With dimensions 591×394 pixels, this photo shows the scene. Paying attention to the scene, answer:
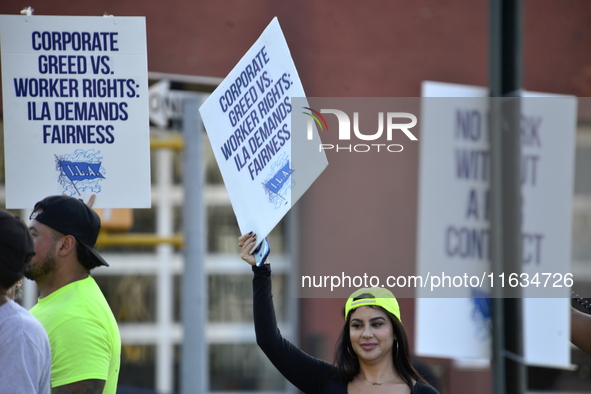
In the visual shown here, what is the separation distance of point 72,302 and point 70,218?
10.6 inches

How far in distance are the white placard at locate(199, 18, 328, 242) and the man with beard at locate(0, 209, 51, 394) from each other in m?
0.77

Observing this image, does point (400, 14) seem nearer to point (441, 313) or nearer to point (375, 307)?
point (441, 313)

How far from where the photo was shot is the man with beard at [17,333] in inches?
66.4

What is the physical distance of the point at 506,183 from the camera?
13.1 ft

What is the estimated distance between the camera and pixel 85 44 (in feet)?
8.34

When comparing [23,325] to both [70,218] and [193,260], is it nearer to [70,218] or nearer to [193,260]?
[70,218]

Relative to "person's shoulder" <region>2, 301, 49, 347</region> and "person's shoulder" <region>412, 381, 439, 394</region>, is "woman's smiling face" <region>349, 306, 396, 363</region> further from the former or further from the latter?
"person's shoulder" <region>2, 301, 49, 347</region>

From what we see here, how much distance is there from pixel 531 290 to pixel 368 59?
1.87 m

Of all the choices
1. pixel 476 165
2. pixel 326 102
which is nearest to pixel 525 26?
pixel 476 165

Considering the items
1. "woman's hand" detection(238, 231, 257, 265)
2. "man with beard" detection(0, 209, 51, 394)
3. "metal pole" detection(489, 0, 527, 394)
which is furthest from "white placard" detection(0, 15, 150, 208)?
"metal pole" detection(489, 0, 527, 394)

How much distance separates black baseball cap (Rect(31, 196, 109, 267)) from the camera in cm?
221

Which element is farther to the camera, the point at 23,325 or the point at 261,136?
the point at 261,136

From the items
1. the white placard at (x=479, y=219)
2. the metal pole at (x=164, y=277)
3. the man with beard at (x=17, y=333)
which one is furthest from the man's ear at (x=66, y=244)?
the metal pole at (x=164, y=277)

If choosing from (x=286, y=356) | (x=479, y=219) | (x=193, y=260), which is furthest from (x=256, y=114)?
(x=193, y=260)
